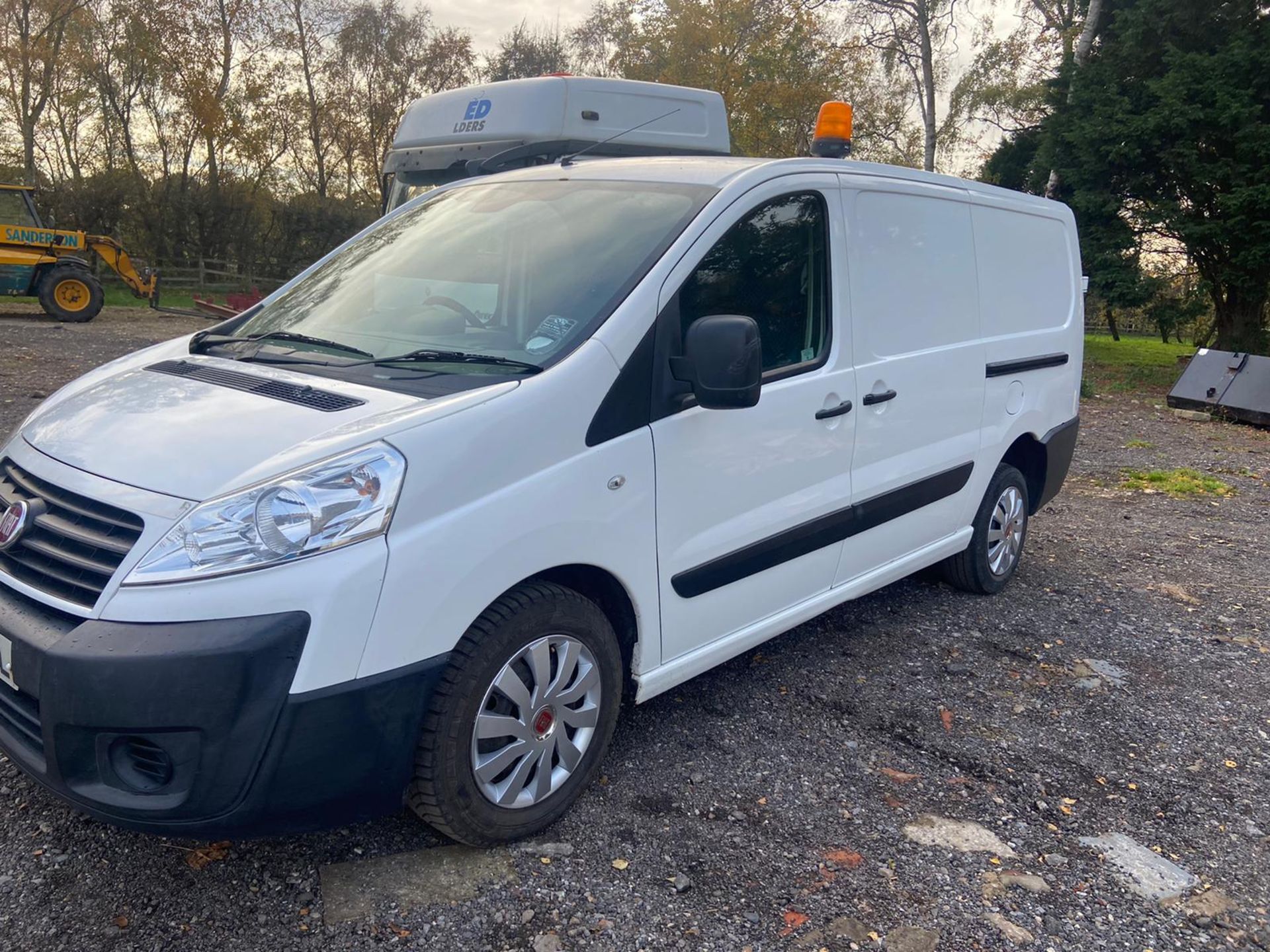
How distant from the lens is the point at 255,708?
2.13 metres

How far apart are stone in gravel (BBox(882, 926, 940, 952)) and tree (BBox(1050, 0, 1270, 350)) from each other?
15799 mm

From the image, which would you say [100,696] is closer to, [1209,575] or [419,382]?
[419,382]

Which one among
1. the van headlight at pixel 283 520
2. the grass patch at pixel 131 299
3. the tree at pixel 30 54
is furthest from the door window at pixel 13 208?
the van headlight at pixel 283 520

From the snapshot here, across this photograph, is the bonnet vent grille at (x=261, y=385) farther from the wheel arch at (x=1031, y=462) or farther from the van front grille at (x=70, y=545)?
the wheel arch at (x=1031, y=462)

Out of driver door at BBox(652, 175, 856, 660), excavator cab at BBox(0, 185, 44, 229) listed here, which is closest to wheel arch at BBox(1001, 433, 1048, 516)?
driver door at BBox(652, 175, 856, 660)

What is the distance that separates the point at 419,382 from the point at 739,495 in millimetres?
1085

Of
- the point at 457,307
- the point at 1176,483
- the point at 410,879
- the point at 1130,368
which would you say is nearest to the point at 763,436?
the point at 457,307

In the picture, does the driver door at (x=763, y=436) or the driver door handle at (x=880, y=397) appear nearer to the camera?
the driver door at (x=763, y=436)

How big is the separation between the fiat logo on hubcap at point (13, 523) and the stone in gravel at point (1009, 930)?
2.64 m

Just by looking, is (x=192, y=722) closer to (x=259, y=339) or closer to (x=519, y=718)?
(x=519, y=718)

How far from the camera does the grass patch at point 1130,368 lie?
53.5 ft

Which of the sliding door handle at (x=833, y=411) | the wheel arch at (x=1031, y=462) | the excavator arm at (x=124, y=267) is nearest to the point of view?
the sliding door handle at (x=833, y=411)

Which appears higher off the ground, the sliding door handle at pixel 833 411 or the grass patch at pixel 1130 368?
the sliding door handle at pixel 833 411

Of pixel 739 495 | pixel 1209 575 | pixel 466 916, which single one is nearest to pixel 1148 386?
pixel 1209 575
